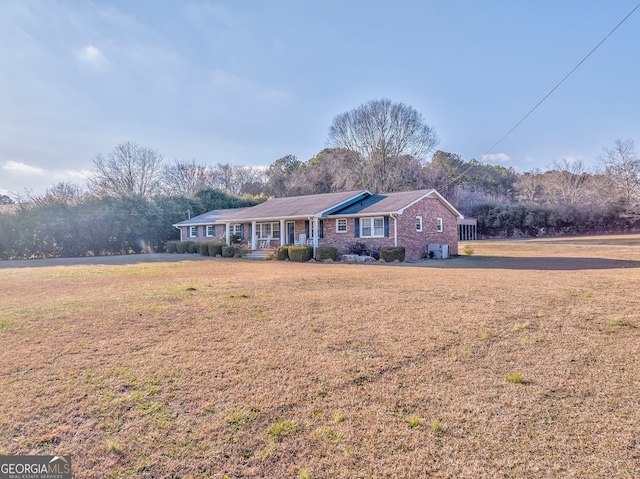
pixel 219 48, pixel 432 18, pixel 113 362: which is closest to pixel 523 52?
pixel 432 18

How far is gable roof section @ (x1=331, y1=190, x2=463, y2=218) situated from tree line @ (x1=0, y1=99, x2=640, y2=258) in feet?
60.8

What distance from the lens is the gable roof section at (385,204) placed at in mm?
19906

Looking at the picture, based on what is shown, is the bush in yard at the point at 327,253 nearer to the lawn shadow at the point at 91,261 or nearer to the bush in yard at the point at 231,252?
the bush in yard at the point at 231,252

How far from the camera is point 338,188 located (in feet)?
140

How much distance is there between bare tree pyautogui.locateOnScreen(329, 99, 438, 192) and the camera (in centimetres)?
4128

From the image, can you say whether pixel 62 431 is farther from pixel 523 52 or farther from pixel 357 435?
pixel 523 52

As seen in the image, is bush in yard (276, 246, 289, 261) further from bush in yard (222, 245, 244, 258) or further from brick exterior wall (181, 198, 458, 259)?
bush in yard (222, 245, 244, 258)

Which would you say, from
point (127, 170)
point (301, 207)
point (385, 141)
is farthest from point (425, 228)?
point (127, 170)

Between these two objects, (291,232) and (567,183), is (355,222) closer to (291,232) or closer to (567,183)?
(291,232)

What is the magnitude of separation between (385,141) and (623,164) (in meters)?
22.5

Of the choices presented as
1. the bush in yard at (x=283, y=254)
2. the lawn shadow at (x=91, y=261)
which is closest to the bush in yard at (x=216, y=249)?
the lawn shadow at (x=91, y=261)
